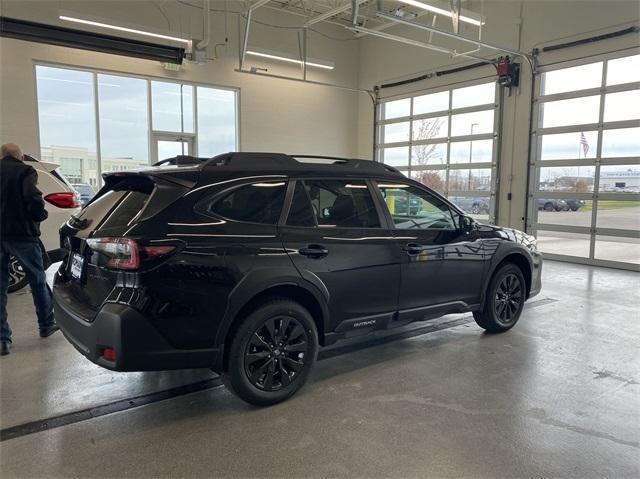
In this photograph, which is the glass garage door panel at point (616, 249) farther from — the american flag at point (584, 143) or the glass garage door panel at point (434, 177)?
the glass garage door panel at point (434, 177)

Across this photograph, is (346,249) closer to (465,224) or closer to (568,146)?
(465,224)

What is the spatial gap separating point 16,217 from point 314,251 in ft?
8.23

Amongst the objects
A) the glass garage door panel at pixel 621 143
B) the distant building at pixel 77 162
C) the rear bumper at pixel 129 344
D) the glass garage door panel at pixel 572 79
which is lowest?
the rear bumper at pixel 129 344

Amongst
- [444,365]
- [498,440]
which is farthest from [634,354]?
[498,440]

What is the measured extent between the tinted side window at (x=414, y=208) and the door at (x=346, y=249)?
0.18m

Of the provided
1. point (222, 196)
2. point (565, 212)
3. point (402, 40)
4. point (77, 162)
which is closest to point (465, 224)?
point (222, 196)

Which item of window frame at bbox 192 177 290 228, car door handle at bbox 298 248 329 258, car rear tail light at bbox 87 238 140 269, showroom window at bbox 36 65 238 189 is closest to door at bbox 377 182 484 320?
car door handle at bbox 298 248 329 258

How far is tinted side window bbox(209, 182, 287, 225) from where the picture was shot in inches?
106

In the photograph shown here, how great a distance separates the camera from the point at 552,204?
30.4 feet

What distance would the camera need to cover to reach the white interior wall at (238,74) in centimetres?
886

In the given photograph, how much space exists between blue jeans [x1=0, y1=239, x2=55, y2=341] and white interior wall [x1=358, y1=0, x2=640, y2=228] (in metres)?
8.74

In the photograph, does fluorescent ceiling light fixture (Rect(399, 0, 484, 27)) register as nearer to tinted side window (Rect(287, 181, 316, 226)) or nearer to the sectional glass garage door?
the sectional glass garage door

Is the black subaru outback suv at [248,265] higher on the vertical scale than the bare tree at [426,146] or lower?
lower

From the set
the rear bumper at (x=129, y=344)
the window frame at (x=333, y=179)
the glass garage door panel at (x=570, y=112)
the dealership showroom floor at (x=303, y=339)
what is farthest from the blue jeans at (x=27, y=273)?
the glass garage door panel at (x=570, y=112)
